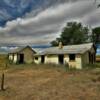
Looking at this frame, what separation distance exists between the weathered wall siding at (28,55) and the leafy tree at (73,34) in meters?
19.3

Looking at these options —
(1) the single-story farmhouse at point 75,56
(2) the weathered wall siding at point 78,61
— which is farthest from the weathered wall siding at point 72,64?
(2) the weathered wall siding at point 78,61

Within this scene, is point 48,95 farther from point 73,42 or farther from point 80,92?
point 73,42

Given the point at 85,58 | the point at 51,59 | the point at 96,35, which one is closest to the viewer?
the point at 85,58

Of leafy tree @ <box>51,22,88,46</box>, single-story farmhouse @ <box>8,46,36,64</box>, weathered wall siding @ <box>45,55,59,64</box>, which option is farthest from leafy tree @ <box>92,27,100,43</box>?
weathered wall siding @ <box>45,55,59,64</box>

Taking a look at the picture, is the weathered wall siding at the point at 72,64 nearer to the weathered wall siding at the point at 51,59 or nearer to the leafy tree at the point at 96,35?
the weathered wall siding at the point at 51,59

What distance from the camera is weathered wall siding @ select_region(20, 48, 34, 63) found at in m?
42.5

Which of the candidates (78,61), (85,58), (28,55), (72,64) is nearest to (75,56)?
(78,61)

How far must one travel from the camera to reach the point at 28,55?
141ft

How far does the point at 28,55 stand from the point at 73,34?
23.7m

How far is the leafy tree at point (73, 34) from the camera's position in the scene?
59959 mm

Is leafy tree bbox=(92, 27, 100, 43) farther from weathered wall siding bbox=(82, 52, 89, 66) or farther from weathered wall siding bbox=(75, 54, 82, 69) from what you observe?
weathered wall siding bbox=(75, 54, 82, 69)

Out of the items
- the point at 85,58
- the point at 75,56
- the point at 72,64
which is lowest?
the point at 72,64

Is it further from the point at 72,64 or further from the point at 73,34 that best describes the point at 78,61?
the point at 73,34

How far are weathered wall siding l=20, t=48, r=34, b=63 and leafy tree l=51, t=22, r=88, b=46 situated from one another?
A: 19339 mm
